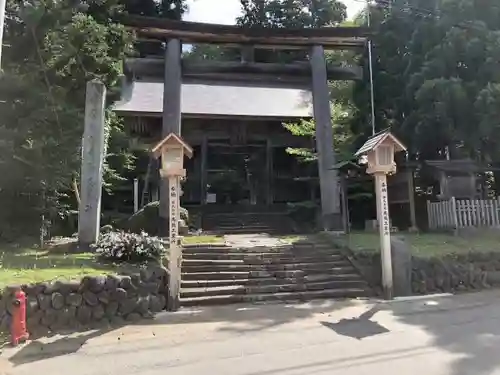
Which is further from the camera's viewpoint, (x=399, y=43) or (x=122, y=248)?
(x=399, y=43)

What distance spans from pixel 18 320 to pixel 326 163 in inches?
427

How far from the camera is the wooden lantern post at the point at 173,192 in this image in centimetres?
755

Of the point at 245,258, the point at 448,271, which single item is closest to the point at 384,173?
the point at 448,271

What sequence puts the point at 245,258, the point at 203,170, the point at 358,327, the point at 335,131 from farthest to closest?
the point at 203,170 < the point at 335,131 < the point at 245,258 < the point at 358,327

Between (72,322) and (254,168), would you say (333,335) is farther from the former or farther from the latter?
(254,168)

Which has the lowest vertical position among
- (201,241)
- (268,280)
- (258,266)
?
(268,280)

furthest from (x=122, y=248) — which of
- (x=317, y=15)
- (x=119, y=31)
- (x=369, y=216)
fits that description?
(x=317, y=15)

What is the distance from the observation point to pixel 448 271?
9.03m

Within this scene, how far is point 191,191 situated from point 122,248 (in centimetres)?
1215

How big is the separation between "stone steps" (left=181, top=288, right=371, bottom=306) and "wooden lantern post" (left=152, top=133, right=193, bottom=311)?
0.39 meters

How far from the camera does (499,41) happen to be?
1119 centimetres

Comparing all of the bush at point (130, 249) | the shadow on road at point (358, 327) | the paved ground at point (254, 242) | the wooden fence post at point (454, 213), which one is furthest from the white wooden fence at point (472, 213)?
the bush at point (130, 249)

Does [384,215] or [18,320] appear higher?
[384,215]

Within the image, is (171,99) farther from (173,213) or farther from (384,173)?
(384,173)
